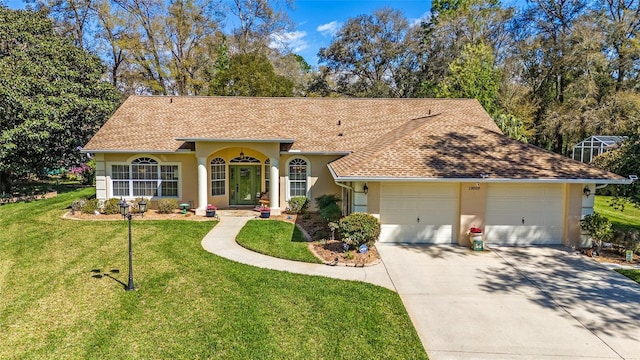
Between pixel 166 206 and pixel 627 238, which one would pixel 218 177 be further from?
pixel 627 238

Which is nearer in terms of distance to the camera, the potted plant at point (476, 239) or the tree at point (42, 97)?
the potted plant at point (476, 239)

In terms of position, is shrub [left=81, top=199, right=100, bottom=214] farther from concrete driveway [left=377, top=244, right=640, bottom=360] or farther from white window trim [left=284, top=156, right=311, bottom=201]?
concrete driveway [left=377, top=244, right=640, bottom=360]

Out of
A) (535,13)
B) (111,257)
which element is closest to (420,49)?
(535,13)

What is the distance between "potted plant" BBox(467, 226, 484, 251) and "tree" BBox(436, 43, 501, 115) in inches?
686

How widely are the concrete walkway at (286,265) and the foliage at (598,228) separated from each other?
6.77 meters

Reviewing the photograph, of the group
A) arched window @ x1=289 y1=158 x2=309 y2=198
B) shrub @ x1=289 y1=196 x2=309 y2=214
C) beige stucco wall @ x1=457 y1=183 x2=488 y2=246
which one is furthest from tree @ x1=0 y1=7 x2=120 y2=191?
beige stucco wall @ x1=457 y1=183 x2=488 y2=246

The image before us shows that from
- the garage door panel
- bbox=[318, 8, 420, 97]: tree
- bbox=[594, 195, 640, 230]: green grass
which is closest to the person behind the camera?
the garage door panel

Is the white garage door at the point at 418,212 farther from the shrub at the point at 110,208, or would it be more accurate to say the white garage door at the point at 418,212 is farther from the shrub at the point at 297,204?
the shrub at the point at 110,208

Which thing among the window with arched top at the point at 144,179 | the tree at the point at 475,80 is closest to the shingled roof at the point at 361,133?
the window with arched top at the point at 144,179

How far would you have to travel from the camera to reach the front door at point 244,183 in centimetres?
1739

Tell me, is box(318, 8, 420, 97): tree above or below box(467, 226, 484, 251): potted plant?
above

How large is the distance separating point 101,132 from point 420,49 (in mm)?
30112

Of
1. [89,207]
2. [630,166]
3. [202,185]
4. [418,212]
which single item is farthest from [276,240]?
[630,166]

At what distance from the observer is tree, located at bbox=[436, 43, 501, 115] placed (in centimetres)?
2602
